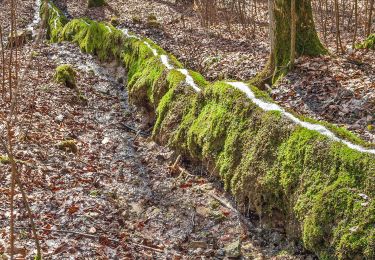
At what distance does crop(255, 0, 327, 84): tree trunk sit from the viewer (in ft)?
26.2

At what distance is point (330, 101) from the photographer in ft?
21.7

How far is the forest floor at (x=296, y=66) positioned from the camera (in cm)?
630

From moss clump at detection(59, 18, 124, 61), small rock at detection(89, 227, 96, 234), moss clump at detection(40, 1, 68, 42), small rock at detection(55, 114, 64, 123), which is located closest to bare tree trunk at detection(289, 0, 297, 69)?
small rock at detection(55, 114, 64, 123)

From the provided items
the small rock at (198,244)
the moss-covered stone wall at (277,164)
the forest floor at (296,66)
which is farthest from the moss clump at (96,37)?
the small rock at (198,244)

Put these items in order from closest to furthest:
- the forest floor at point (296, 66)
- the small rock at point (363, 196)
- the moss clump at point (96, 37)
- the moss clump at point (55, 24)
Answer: the small rock at point (363, 196)
the forest floor at point (296, 66)
the moss clump at point (96, 37)
the moss clump at point (55, 24)

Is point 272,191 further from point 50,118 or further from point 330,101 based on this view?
point 50,118

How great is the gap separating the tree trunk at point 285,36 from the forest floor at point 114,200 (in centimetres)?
281

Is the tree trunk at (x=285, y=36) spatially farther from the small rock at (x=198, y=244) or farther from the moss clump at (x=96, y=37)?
the moss clump at (x=96, y=37)

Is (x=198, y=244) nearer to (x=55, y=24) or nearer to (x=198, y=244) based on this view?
(x=198, y=244)

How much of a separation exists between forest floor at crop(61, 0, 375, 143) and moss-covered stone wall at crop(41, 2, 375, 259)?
1383 millimetres

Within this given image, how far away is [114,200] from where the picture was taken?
18.4 ft

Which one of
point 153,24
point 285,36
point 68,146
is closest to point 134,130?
point 68,146

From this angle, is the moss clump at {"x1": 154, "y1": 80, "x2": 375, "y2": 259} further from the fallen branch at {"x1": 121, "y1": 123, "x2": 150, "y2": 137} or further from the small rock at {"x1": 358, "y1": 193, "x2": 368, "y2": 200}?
the fallen branch at {"x1": 121, "y1": 123, "x2": 150, "y2": 137}

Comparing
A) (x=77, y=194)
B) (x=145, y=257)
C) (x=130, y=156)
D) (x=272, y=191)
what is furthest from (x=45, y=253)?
(x=130, y=156)
